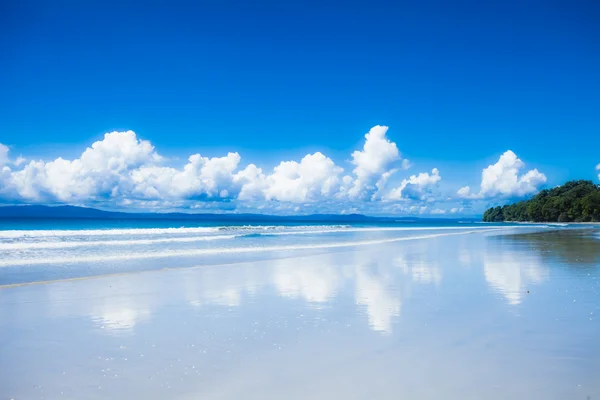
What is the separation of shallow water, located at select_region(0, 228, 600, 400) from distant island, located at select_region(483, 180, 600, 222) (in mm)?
138118

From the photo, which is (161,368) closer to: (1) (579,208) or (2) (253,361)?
(2) (253,361)

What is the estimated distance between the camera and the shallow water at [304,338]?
5484 mm

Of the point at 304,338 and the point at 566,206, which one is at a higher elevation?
the point at 566,206

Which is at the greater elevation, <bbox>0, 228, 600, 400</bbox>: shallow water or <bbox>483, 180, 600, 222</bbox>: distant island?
<bbox>483, 180, 600, 222</bbox>: distant island

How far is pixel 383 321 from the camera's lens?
8.78 m

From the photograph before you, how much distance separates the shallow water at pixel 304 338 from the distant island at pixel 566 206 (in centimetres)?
13812

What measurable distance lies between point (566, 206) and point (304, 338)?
524 ft

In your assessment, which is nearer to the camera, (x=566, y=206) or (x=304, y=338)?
Result: (x=304, y=338)

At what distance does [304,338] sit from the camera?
24.9 ft

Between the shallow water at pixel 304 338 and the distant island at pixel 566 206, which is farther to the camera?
the distant island at pixel 566 206

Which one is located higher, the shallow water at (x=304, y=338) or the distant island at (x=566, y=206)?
the distant island at (x=566, y=206)

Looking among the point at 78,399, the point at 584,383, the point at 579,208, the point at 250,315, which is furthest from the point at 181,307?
the point at 579,208

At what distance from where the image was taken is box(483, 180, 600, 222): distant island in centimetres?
13338

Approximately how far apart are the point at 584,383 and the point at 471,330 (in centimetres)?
259
